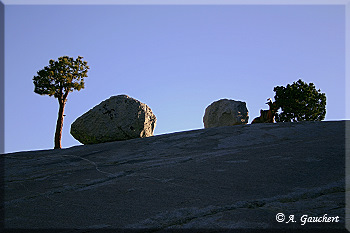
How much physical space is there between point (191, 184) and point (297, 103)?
772 inches

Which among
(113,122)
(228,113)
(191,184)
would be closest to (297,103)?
(228,113)

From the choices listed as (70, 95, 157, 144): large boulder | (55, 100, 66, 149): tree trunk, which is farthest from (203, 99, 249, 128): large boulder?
(55, 100, 66, 149): tree trunk

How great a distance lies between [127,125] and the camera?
46.7ft

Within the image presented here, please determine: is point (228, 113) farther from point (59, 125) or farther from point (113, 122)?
point (59, 125)

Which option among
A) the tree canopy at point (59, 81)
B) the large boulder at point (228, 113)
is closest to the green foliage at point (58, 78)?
the tree canopy at point (59, 81)

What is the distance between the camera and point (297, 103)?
23984 mm

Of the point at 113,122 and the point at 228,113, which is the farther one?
the point at 228,113

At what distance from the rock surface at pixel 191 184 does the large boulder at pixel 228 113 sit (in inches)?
321

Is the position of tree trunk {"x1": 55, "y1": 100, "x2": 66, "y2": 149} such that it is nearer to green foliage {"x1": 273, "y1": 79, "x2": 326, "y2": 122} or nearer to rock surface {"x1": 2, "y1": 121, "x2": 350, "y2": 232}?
rock surface {"x1": 2, "y1": 121, "x2": 350, "y2": 232}

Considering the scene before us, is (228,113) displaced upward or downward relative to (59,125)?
upward

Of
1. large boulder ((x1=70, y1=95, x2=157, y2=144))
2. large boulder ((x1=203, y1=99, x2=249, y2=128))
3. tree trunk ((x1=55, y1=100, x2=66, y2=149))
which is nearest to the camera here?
large boulder ((x1=70, y1=95, x2=157, y2=144))

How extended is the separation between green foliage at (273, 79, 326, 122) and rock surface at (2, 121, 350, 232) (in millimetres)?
13679

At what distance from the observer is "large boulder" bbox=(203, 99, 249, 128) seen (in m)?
18.5

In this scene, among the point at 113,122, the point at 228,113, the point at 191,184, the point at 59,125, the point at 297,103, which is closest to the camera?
the point at 191,184
